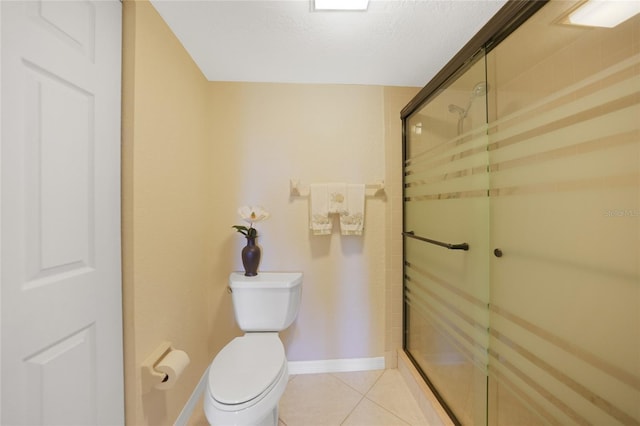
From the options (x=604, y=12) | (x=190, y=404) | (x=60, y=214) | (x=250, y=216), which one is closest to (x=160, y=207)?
(x=60, y=214)

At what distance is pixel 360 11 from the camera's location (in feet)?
3.34

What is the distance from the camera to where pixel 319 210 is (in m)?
1.54

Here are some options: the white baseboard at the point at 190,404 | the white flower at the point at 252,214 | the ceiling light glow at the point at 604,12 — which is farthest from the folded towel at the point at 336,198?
the white baseboard at the point at 190,404

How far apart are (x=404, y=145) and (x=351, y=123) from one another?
405mm

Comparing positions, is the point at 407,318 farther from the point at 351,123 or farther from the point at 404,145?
the point at 351,123

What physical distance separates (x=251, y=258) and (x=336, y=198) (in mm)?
668

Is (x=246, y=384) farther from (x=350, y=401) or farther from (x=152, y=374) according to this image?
(x=350, y=401)

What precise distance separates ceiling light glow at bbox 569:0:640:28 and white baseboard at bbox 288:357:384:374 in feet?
6.30

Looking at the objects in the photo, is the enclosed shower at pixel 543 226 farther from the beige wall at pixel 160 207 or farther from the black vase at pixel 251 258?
the beige wall at pixel 160 207

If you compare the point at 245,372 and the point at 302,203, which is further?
the point at 302,203

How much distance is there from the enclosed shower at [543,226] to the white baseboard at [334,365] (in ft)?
1.67

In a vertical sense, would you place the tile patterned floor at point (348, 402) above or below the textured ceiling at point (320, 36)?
below

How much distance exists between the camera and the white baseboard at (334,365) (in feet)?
5.28

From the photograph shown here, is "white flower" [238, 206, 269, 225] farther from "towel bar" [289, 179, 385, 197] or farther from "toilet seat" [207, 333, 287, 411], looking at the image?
"toilet seat" [207, 333, 287, 411]
